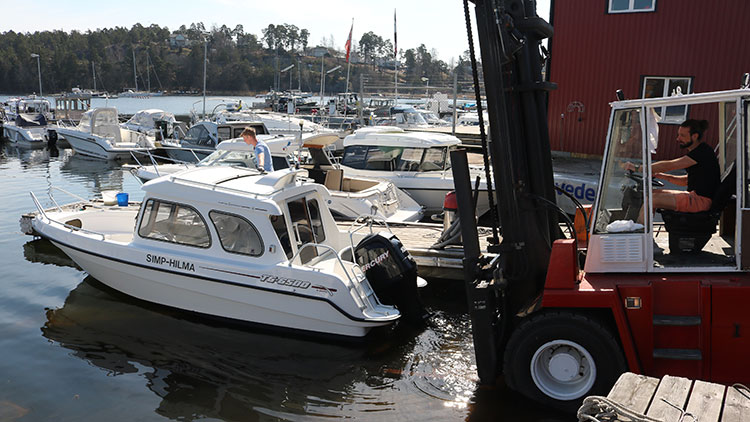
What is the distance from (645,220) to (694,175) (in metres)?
0.72

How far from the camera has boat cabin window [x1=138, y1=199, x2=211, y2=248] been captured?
8000mm

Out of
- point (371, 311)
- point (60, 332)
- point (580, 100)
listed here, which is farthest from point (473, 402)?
point (580, 100)

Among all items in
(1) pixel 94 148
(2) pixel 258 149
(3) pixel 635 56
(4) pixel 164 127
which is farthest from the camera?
(4) pixel 164 127

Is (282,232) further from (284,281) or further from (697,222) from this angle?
(697,222)

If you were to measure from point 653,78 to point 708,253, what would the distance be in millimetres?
13434

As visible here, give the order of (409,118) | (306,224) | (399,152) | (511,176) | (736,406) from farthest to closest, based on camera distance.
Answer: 1. (409,118)
2. (399,152)
3. (306,224)
4. (511,176)
5. (736,406)

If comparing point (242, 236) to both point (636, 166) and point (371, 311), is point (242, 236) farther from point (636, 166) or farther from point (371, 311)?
point (636, 166)

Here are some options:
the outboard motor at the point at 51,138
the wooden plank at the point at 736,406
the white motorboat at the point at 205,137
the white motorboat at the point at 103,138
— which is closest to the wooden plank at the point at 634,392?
the wooden plank at the point at 736,406

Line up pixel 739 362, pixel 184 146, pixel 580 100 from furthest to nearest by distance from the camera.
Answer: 1. pixel 184 146
2. pixel 580 100
3. pixel 739 362

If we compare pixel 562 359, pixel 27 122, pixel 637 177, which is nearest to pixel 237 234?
pixel 562 359

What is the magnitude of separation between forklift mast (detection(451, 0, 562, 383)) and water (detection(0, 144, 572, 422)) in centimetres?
102

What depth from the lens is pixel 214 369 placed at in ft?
23.4

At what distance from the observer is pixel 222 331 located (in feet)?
26.8

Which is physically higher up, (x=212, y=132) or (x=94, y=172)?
(x=212, y=132)
